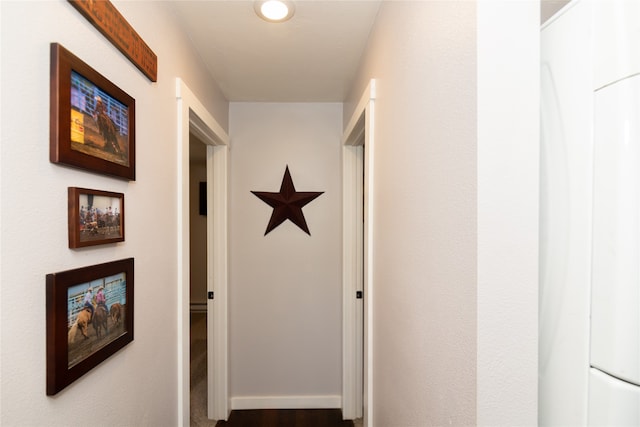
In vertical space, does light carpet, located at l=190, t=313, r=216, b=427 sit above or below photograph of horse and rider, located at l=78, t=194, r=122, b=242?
below

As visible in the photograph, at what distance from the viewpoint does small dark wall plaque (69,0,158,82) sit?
93 centimetres

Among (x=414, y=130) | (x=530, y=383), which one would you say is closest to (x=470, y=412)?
(x=530, y=383)

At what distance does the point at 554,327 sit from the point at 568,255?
0.52ft

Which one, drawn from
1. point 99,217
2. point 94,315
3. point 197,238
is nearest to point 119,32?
point 99,217

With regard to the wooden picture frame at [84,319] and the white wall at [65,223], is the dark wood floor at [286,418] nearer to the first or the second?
the white wall at [65,223]

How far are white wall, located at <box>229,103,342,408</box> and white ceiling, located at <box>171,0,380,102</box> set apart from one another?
329mm

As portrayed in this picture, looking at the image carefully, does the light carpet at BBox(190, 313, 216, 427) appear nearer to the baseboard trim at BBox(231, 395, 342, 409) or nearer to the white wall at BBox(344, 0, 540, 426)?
the baseboard trim at BBox(231, 395, 342, 409)

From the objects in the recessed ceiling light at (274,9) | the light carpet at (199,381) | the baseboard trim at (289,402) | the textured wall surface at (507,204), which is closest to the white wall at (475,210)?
the textured wall surface at (507,204)

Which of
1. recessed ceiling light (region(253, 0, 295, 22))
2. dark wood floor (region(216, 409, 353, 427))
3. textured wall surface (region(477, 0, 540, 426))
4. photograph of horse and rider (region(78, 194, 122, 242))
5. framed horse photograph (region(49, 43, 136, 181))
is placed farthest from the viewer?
dark wood floor (region(216, 409, 353, 427))

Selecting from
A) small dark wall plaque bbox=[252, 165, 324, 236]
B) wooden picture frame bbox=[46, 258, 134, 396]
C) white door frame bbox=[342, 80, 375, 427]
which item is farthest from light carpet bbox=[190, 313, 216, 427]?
wooden picture frame bbox=[46, 258, 134, 396]

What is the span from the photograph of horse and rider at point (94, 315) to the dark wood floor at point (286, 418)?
78.7 inches

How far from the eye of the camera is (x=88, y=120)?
93 cm

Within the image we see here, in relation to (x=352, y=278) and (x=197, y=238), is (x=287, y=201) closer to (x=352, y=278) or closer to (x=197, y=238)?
(x=352, y=278)

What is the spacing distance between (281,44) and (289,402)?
8.86 ft
